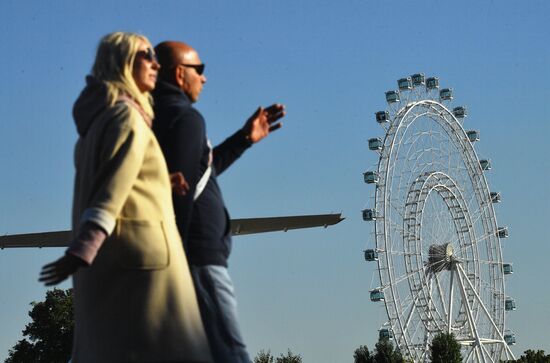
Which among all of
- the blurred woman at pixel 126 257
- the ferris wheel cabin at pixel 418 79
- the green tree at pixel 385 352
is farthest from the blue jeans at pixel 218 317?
the green tree at pixel 385 352

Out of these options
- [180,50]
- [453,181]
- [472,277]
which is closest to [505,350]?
[472,277]

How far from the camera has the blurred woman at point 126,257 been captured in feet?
14.6

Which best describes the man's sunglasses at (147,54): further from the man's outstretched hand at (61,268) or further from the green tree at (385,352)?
the green tree at (385,352)

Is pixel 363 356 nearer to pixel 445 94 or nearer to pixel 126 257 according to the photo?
pixel 445 94

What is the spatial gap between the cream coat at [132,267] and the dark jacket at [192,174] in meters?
0.47

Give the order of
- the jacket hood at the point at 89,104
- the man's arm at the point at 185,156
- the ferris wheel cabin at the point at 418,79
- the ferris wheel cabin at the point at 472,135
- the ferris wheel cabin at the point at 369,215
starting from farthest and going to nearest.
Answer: the ferris wheel cabin at the point at 472,135, the ferris wheel cabin at the point at 418,79, the ferris wheel cabin at the point at 369,215, the man's arm at the point at 185,156, the jacket hood at the point at 89,104

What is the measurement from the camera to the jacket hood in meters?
4.86

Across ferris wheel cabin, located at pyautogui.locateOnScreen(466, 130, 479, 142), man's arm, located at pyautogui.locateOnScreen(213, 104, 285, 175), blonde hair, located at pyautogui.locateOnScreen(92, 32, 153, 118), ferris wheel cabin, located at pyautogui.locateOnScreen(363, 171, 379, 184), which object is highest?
ferris wheel cabin, located at pyautogui.locateOnScreen(466, 130, 479, 142)

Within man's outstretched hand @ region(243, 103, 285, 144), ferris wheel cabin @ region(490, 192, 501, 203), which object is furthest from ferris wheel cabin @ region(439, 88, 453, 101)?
man's outstretched hand @ region(243, 103, 285, 144)

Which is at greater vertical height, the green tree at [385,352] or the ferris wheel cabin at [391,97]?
the ferris wheel cabin at [391,97]

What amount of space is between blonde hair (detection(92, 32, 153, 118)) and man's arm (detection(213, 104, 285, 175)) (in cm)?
132

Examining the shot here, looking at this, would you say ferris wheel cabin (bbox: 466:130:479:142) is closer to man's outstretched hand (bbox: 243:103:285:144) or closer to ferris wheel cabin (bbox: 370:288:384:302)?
ferris wheel cabin (bbox: 370:288:384:302)

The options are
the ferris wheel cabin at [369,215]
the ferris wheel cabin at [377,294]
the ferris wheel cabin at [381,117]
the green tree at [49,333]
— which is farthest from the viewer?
the green tree at [49,333]

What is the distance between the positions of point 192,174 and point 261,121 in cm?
113
